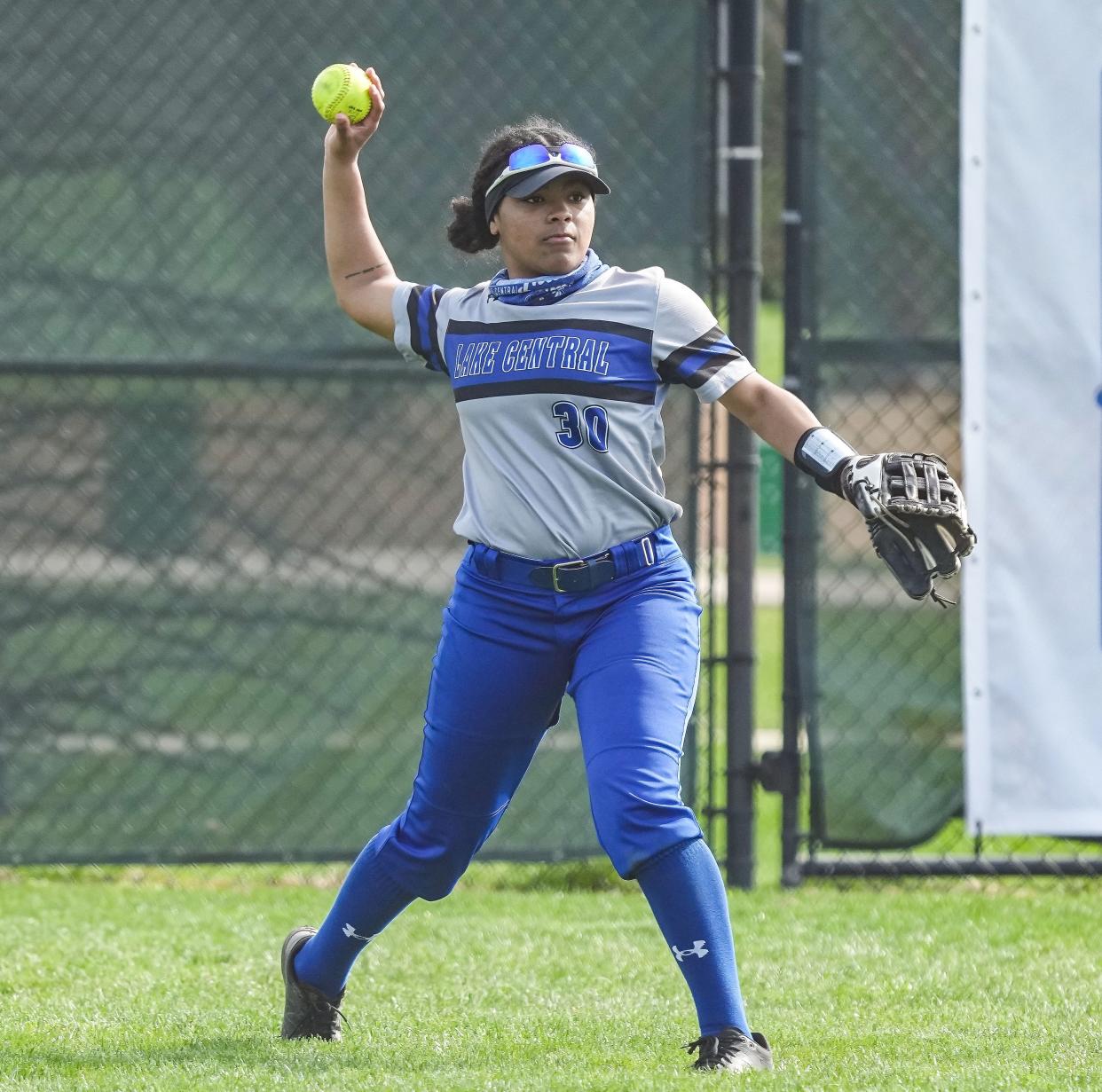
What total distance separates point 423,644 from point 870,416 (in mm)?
1490

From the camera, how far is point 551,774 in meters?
5.20

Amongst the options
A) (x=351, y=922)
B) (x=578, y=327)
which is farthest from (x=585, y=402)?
(x=351, y=922)

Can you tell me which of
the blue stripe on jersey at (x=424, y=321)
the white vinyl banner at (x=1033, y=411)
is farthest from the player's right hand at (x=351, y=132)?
the white vinyl banner at (x=1033, y=411)

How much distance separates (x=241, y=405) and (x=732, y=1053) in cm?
268


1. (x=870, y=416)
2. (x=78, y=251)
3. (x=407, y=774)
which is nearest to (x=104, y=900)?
(x=407, y=774)

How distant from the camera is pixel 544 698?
11.1 feet

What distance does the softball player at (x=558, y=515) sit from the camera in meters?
3.26

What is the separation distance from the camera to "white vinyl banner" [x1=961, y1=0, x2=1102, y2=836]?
16.4ft

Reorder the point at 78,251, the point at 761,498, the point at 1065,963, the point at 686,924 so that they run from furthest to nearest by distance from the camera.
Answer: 1. the point at 761,498
2. the point at 78,251
3. the point at 1065,963
4. the point at 686,924

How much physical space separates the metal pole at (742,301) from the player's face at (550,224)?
176cm

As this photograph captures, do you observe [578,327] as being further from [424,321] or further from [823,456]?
[823,456]

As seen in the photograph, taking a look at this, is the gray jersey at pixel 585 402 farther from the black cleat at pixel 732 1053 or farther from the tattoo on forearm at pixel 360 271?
the black cleat at pixel 732 1053

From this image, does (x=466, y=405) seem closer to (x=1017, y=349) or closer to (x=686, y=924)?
(x=686, y=924)

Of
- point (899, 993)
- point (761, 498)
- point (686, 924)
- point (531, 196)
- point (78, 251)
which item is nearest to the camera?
point (686, 924)
